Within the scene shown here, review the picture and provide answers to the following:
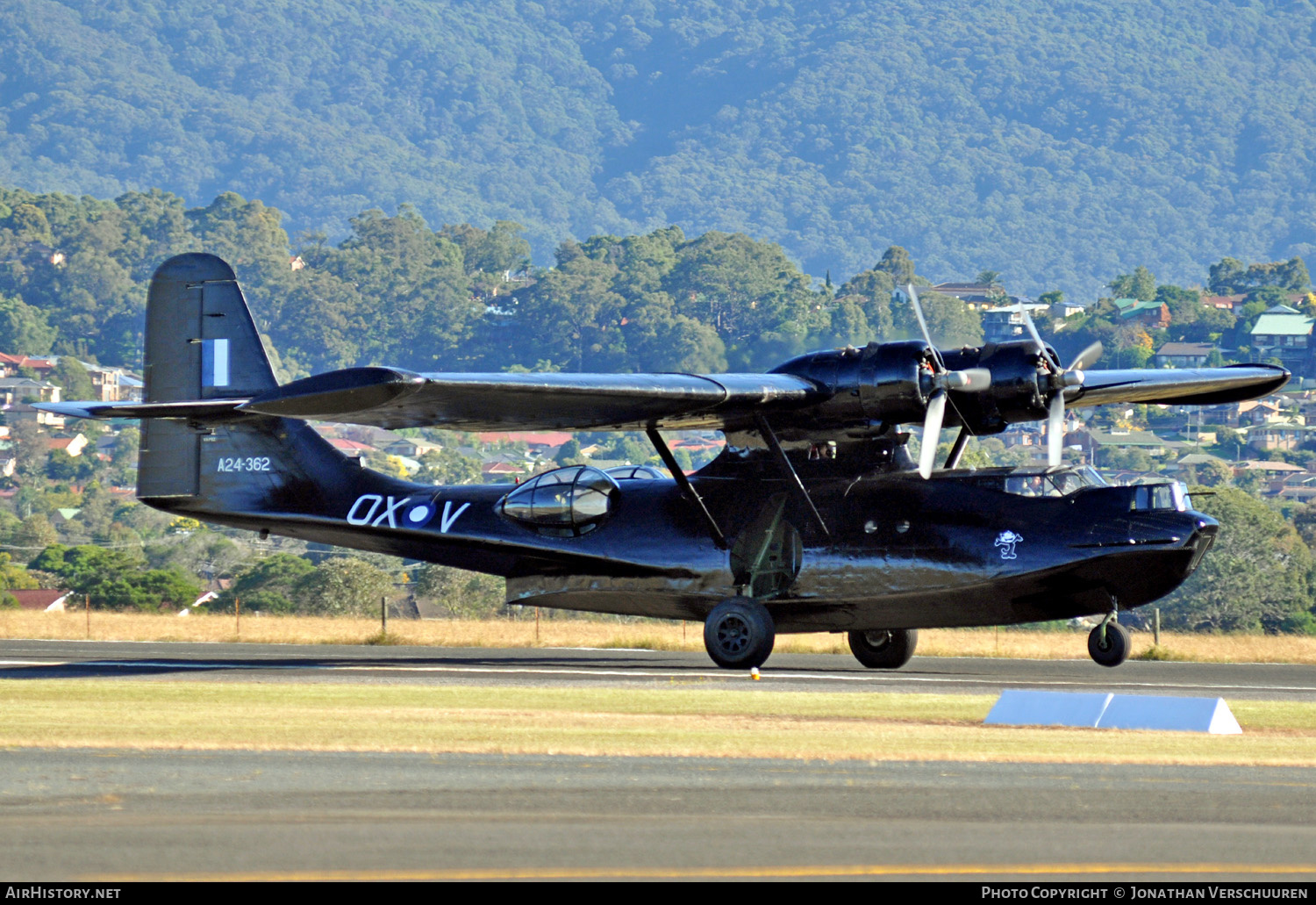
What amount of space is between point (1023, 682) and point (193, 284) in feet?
55.5

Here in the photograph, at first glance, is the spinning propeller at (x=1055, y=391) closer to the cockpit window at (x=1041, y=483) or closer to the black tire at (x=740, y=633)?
the cockpit window at (x=1041, y=483)

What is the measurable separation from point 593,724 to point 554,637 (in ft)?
75.5

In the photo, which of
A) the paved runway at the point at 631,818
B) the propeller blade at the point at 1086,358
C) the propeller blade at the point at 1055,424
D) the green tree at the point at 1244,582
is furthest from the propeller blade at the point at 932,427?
the green tree at the point at 1244,582

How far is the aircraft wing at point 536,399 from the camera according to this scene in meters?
23.1

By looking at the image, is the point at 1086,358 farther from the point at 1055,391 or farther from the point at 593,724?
the point at 593,724

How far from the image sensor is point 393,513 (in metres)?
32.9

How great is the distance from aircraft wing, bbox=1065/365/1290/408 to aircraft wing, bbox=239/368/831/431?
18.8 feet

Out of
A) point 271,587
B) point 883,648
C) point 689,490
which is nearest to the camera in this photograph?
point 689,490

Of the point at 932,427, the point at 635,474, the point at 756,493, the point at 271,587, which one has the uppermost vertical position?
the point at 932,427

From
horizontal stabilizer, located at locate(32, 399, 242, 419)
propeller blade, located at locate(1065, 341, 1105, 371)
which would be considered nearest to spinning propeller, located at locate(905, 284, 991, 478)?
propeller blade, located at locate(1065, 341, 1105, 371)

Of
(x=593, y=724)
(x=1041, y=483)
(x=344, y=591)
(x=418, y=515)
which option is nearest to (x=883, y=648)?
(x=1041, y=483)

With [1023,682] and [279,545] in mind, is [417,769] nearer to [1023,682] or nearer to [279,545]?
[1023,682]

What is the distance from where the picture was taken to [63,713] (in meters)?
21.4

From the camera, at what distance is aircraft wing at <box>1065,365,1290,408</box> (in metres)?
31.4
